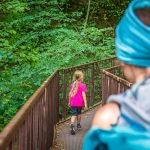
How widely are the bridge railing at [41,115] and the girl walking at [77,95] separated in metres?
0.52

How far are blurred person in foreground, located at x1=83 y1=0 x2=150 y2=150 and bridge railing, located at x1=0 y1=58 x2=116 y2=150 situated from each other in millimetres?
1277

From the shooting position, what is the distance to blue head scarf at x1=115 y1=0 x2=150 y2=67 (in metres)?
1.28

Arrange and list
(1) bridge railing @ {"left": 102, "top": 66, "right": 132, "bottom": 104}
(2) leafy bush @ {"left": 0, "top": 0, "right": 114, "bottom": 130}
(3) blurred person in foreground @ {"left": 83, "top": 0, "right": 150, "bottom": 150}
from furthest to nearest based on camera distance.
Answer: (2) leafy bush @ {"left": 0, "top": 0, "right": 114, "bottom": 130} → (1) bridge railing @ {"left": 102, "top": 66, "right": 132, "bottom": 104} → (3) blurred person in foreground @ {"left": 83, "top": 0, "right": 150, "bottom": 150}

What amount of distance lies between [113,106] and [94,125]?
9cm

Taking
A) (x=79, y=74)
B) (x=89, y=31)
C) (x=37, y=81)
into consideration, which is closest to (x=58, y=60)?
(x=37, y=81)

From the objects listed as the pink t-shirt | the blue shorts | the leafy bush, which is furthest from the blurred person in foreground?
the leafy bush

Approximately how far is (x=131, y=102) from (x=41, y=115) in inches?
160

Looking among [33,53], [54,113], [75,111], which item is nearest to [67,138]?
[54,113]

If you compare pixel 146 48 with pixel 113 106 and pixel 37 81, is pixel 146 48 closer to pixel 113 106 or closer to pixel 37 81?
pixel 113 106

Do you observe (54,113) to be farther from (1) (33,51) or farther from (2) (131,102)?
(2) (131,102)

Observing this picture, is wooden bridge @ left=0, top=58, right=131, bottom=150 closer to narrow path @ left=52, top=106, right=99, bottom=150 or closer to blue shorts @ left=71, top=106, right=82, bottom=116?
narrow path @ left=52, top=106, right=99, bottom=150

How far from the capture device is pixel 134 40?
51.0 inches

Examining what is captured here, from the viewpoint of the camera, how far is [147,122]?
116cm

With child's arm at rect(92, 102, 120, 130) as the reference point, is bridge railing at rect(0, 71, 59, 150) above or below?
below
